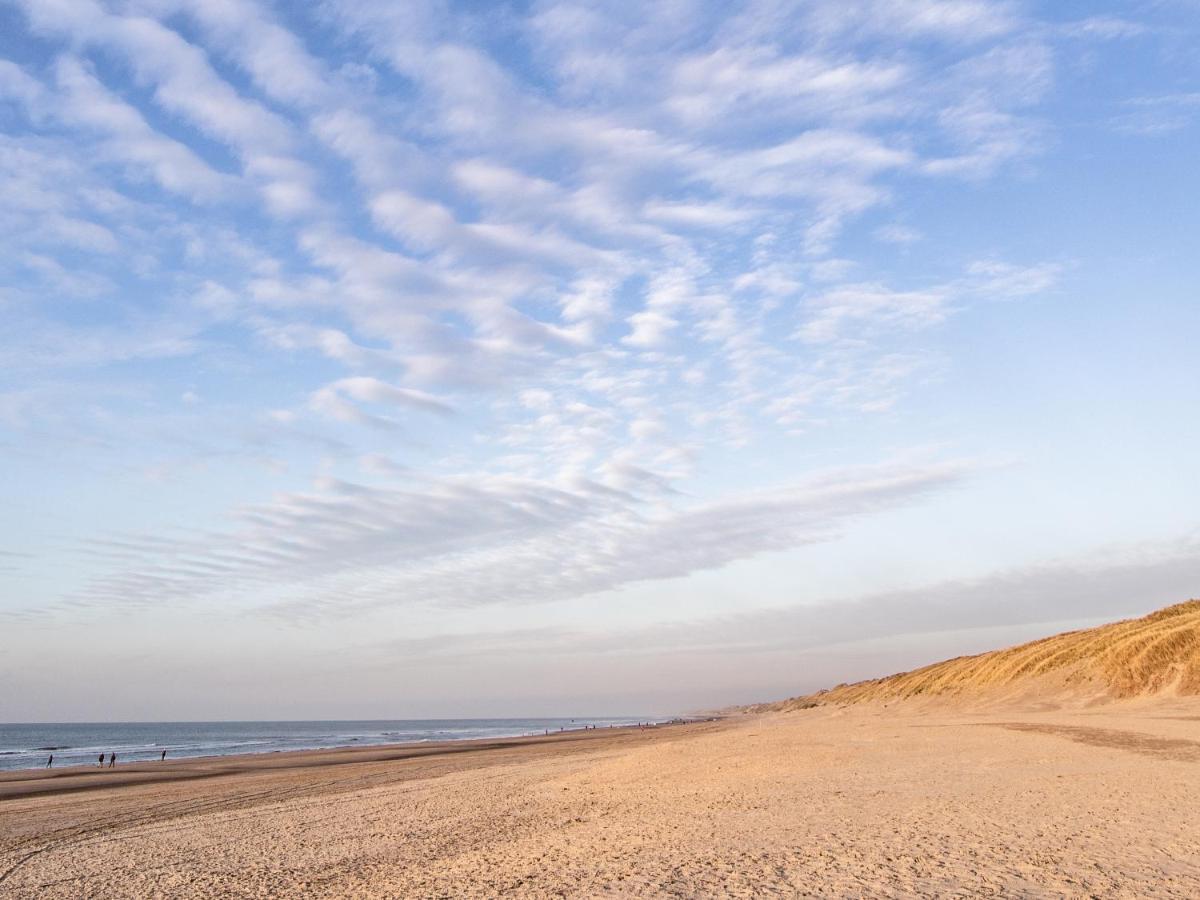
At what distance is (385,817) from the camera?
21.9 meters

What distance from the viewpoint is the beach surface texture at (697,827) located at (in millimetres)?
12312

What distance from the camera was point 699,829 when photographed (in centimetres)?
1620

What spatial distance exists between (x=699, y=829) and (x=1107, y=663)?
4568cm

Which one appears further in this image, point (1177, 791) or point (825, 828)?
point (1177, 791)

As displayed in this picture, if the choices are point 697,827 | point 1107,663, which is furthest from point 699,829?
point 1107,663

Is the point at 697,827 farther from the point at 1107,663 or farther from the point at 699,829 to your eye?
the point at 1107,663

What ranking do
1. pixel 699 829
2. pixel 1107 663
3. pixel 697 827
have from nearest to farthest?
pixel 699 829 < pixel 697 827 < pixel 1107 663

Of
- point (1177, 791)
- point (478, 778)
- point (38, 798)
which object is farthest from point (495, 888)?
point (38, 798)

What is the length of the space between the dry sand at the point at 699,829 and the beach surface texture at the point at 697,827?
2.7 inches

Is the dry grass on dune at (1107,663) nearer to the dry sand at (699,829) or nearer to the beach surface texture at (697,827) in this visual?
the beach surface texture at (697,827)

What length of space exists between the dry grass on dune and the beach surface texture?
1277cm

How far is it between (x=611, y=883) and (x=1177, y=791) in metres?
13.6

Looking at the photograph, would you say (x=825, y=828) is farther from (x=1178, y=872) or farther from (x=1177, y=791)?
(x=1177, y=791)

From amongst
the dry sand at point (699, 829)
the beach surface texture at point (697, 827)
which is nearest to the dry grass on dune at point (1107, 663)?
the beach surface texture at point (697, 827)
